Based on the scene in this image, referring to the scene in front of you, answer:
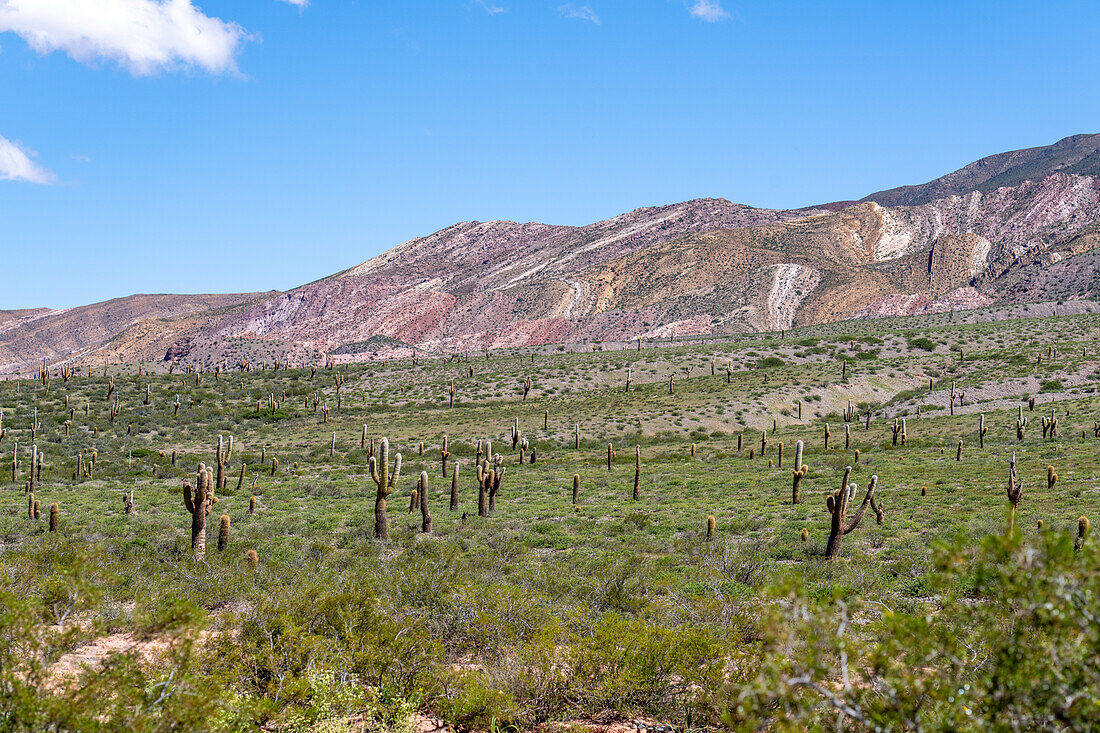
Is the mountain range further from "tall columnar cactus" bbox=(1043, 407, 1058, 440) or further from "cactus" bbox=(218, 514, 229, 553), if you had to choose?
"cactus" bbox=(218, 514, 229, 553)

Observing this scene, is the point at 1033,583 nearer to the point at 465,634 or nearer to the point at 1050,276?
the point at 465,634

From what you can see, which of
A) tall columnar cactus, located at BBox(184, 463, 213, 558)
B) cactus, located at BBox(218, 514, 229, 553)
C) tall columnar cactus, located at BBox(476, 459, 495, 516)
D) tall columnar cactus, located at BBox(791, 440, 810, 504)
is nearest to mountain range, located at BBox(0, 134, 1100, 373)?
tall columnar cactus, located at BBox(791, 440, 810, 504)

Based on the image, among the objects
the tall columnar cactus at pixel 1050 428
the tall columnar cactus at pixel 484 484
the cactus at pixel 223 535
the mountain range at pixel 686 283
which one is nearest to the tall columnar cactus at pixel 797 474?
the tall columnar cactus at pixel 484 484

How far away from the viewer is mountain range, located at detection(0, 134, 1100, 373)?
381 feet

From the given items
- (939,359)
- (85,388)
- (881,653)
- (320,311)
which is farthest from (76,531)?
(320,311)

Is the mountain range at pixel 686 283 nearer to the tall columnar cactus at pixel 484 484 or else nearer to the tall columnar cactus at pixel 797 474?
the tall columnar cactus at pixel 797 474

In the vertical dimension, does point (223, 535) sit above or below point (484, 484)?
above

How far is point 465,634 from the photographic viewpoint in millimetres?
9906

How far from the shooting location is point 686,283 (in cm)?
13262

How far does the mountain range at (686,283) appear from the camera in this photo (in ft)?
381

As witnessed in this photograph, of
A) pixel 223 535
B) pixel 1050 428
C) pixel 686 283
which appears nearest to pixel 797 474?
pixel 223 535

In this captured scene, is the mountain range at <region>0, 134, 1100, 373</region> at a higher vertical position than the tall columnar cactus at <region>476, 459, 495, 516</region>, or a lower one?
higher

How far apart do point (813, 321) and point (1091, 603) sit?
118 meters

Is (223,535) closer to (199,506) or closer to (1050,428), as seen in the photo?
(199,506)
